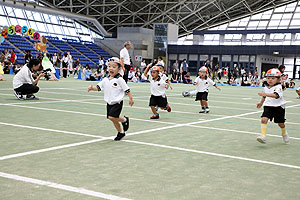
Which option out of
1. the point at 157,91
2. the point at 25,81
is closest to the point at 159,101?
the point at 157,91

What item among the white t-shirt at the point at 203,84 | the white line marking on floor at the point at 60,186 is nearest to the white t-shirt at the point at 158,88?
the white t-shirt at the point at 203,84

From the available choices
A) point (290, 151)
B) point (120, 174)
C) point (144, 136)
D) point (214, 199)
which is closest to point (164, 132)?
point (144, 136)

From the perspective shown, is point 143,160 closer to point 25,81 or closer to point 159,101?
point 159,101

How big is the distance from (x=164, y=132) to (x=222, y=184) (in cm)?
326

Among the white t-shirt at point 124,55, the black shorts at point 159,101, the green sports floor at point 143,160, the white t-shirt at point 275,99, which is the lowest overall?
the green sports floor at point 143,160

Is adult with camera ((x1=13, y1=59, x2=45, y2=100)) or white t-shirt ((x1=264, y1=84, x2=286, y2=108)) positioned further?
adult with camera ((x1=13, y1=59, x2=45, y2=100))

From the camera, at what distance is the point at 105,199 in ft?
11.1

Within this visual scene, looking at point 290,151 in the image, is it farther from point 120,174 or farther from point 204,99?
point 204,99

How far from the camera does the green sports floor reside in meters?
3.68

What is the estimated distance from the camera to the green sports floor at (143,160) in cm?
368

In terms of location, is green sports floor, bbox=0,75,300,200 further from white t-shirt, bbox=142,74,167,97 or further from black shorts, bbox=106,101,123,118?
white t-shirt, bbox=142,74,167,97

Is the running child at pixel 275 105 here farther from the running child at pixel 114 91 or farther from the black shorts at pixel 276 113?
the running child at pixel 114 91

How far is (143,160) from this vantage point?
491 centimetres

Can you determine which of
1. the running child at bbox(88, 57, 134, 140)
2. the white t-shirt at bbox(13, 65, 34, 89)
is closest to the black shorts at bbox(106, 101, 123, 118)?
the running child at bbox(88, 57, 134, 140)
